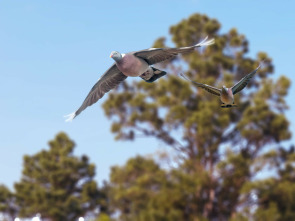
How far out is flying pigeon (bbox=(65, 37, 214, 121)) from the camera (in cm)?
394

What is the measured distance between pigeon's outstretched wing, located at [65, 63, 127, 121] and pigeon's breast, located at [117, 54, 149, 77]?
40cm

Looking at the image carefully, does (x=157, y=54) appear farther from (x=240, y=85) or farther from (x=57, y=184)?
(x=57, y=184)

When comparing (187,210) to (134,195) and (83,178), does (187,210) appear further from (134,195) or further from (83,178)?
(83,178)

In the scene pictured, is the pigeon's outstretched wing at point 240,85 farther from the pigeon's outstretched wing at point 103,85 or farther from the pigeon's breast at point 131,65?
the pigeon's outstretched wing at point 103,85

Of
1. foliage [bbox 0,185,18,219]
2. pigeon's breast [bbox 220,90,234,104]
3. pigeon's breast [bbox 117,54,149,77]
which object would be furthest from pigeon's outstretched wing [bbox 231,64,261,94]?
foliage [bbox 0,185,18,219]

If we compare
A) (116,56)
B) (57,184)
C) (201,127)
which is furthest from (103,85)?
(57,184)

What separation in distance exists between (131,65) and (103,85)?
723mm

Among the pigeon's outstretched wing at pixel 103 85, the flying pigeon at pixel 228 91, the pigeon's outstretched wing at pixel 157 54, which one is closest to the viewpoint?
the flying pigeon at pixel 228 91

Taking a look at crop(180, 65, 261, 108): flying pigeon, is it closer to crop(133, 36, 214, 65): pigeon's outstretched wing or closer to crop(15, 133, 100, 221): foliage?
crop(133, 36, 214, 65): pigeon's outstretched wing

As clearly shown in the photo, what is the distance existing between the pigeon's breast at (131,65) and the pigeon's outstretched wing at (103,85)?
399 millimetres

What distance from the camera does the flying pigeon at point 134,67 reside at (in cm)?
394

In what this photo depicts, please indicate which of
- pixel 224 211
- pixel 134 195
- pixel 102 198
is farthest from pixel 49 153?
pixel 224 211

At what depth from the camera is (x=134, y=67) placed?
3945mm

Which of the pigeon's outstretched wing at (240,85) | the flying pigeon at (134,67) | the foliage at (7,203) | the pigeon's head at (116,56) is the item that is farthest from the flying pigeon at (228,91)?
the foliage at (7,203)
